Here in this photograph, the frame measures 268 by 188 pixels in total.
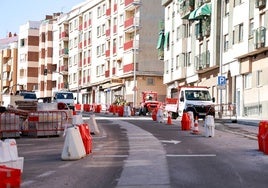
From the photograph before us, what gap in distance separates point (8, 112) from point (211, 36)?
31.2 metres

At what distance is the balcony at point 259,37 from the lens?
40456 mm

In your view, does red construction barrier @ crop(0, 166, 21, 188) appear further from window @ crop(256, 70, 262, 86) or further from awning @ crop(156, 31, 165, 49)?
awning @ crop(156, 31, 165, 49)

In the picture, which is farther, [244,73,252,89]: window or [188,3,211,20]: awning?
[188,3,211,20]: awning

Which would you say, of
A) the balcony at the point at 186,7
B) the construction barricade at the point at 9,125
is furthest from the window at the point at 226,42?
the construction barricade at the point at 9,125

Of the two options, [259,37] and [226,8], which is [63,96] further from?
[259,37]

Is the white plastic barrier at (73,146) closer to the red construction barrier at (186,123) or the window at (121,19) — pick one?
the red construction barrier at (186,123)

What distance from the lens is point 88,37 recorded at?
96.9m

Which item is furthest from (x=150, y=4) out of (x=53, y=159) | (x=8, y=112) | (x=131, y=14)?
(x=53, y=159)

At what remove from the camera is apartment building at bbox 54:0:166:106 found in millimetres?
77062

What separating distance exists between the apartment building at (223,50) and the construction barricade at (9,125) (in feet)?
64.7

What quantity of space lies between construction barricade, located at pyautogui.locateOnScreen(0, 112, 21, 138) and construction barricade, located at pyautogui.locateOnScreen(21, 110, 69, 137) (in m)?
0.75

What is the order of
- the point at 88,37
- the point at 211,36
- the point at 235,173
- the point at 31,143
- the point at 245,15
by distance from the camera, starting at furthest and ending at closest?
the point at 88,37
the point at 211,36
the point at 245,15
the point at 31,143
the point at 235,173

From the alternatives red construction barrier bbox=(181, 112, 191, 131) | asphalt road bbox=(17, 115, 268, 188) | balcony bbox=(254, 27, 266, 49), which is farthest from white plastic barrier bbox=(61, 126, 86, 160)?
balcony bbox=(254, 27, 266, 49)

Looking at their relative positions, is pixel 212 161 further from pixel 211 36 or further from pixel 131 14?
pixel 131 14
